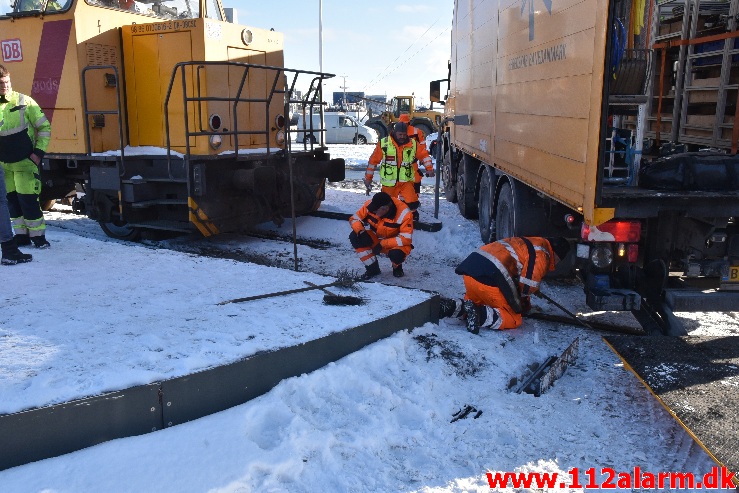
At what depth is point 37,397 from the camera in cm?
289

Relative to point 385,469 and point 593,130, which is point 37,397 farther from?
point 593,130

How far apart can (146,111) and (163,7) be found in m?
1.80

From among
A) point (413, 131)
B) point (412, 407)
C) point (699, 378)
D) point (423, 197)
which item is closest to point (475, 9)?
point (413, 131)

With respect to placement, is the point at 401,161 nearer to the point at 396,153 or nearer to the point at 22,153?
the point at 396,153

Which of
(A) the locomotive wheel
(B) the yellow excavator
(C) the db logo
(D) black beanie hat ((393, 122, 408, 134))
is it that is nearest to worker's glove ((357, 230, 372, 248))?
(D) black beanie hat ((393, 122, 408, 134))

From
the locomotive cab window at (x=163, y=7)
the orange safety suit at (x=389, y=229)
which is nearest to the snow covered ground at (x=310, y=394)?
the orange safety suit at (x=389, y=229)

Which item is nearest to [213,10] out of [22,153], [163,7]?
[163,7]

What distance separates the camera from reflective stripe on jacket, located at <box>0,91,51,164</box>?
5.86m

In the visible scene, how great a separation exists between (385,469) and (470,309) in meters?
2.25

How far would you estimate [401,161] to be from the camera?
28.3 ft

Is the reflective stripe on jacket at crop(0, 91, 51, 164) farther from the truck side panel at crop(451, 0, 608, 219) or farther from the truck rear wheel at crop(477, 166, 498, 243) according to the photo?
the truck rear wheel at crop(477, 166, 498, 243)

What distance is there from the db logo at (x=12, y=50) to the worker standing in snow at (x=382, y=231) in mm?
5315

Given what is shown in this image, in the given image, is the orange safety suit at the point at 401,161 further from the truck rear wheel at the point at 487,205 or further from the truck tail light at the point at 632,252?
the truck tail light at the point at 632,252

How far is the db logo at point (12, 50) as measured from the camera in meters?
8.05
